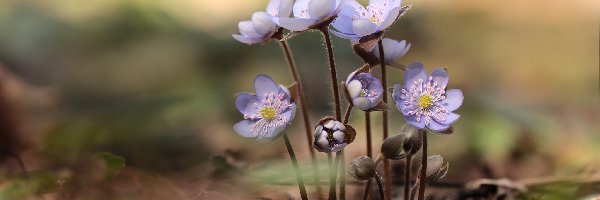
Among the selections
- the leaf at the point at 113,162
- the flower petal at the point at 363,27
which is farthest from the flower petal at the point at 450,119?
the leaf at the point at 113,162

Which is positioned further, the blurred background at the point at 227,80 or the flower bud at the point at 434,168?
the blurred background at the point at 227,80

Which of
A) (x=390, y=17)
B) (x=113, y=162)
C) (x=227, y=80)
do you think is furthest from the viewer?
(x=227, y=80)

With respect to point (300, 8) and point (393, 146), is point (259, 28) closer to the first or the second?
point (300, 8)

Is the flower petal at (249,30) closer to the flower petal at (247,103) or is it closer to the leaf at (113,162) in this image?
the flower petal at (247,103)

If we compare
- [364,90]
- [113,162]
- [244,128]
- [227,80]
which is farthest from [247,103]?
[227,80]

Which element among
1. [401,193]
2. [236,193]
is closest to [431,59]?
[401,193]

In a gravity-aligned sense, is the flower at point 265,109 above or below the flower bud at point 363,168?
above
